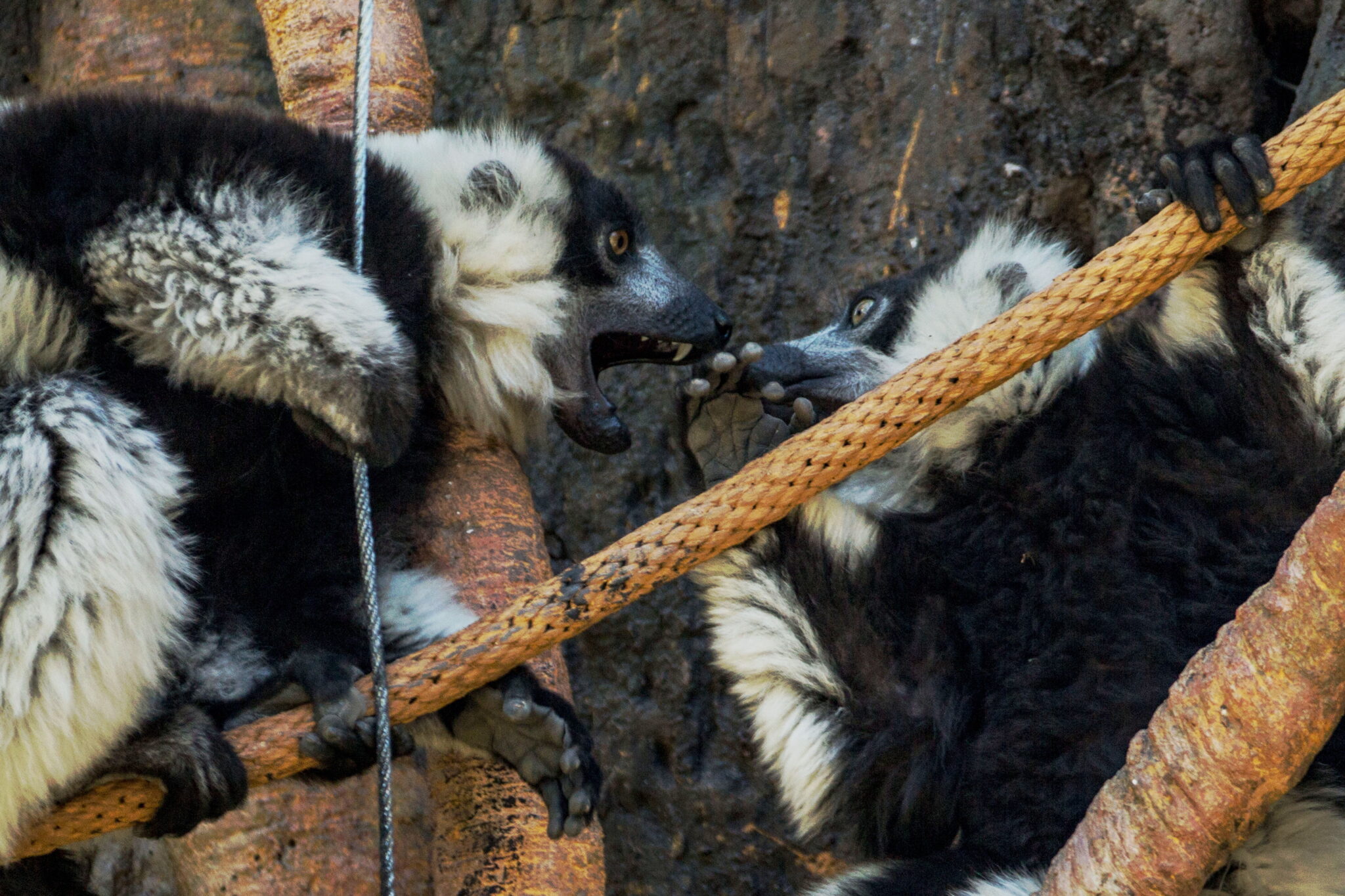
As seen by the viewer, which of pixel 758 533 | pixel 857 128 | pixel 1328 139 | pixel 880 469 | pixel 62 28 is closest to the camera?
pixel 1328 139

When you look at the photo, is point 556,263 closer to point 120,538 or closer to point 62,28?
point 120,538

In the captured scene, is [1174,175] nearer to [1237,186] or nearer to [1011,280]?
[1237,186]

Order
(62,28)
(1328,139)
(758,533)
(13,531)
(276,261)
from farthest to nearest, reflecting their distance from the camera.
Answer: (62,28) < (758,533) < (276,261) < (1328,139) < (13,531)

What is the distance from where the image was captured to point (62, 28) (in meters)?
4.48

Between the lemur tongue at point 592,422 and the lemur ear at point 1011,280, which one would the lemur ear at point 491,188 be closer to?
the lemur tongue at point 592,422

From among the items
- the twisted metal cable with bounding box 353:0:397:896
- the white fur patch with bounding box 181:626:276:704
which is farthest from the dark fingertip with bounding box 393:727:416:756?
the white fur patch with bounding box 181:626:276:704

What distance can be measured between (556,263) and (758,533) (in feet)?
2.53

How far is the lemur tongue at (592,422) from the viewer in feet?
9.35

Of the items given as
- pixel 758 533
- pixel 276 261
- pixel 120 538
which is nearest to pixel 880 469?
pixel 758 533

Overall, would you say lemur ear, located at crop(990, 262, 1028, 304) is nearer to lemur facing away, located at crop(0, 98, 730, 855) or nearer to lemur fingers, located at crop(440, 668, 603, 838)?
lemur facing away, located at crop(0, 98, 730, 855)

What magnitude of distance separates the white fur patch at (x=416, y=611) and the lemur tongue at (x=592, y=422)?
463mm

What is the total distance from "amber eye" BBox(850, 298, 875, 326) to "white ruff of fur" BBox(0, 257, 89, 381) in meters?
1.67

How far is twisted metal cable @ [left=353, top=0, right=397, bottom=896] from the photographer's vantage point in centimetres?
195

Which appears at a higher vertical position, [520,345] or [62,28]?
[62,28]
